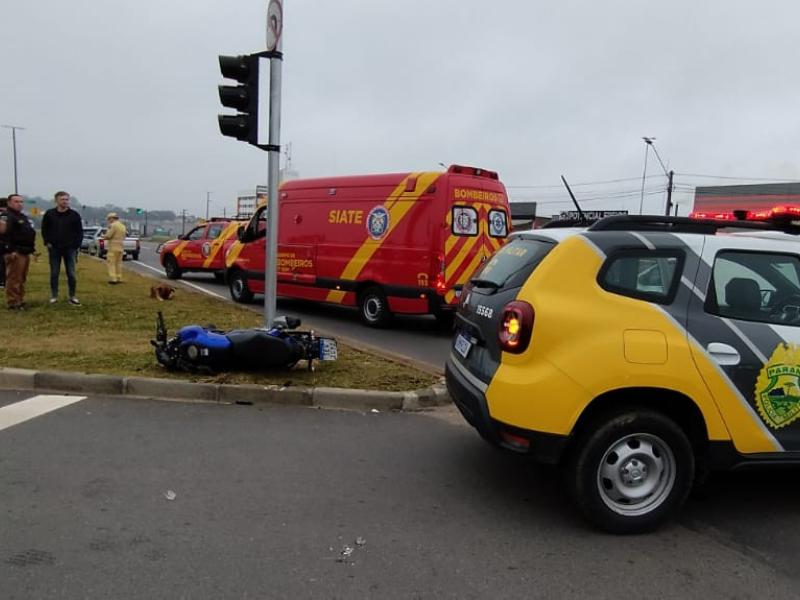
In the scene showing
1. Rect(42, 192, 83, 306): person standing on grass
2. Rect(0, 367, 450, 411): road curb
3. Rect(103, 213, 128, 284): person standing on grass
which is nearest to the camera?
Rect(0, 367, 450, 411): road curb

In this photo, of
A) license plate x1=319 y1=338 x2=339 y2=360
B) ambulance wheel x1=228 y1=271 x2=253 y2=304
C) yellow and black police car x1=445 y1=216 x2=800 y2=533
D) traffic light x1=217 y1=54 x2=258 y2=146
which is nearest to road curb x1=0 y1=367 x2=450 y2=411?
license plate x1=319 y1=338 x2=339 y2=360

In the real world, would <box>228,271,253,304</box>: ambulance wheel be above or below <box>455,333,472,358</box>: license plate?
below

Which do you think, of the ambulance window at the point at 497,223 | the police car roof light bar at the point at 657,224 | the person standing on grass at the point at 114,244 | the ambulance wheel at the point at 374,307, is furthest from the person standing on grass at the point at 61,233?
the police car roof light bar at the point at 657,224

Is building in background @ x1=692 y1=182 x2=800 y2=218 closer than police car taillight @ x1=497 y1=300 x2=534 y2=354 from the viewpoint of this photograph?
No

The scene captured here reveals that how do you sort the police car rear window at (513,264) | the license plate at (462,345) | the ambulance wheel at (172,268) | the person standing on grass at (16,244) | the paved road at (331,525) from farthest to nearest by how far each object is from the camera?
the ambulance wheel at (172,268), the person standing on grass at (16,244), the license plate at (462,345), the police car rear window at (513,264), the paved road at (331,525)

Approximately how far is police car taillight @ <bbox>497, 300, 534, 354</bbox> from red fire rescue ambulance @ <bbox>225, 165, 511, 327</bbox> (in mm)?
6356

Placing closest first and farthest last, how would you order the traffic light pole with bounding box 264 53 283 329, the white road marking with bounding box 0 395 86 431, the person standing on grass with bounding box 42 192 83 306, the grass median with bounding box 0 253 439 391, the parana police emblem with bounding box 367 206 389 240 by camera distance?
the white road marking with bounding box 0 395 86 431 → the grass median with bounding box 0 253 439 391 → the traffic light pole with bounding box 264 53 283 329 → the person standing on grass with bounding box 42 192 83 306 → the parana police emblem with bounding box 367 206 389 240

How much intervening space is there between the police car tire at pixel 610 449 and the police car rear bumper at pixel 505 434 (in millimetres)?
134

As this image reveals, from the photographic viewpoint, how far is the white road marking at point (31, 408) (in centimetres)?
512

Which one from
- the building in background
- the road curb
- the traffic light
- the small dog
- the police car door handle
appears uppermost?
the building in background

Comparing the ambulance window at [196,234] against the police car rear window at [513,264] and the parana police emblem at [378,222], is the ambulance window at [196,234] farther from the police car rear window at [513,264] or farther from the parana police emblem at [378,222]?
the police car rear window at [513,264]

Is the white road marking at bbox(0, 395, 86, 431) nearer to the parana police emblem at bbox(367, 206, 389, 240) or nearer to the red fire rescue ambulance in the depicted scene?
the red fire rescue ambulance

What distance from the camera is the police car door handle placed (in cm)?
348

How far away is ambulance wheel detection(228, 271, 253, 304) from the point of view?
1341cm
